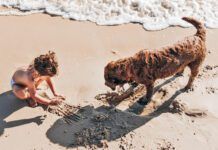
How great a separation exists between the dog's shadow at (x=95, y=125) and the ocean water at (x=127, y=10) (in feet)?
6.61

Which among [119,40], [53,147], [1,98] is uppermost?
[119,40]

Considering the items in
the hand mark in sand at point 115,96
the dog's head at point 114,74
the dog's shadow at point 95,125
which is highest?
the dog's head at point 114,74

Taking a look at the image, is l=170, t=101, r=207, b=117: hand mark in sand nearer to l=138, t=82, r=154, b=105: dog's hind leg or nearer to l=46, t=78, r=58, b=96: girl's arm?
l=138, t=82, r=154, b=105: dog's hind leg

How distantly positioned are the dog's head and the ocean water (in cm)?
193

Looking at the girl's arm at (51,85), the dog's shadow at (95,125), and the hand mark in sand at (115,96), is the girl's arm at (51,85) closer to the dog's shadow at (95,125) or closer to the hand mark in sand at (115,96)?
the dog's shadow at (95,125)

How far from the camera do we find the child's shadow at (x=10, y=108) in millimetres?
5671

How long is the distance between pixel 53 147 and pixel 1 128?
2.57ft

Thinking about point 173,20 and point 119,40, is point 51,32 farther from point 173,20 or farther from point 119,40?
point 173,20

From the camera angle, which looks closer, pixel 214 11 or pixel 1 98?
pixel 1 98

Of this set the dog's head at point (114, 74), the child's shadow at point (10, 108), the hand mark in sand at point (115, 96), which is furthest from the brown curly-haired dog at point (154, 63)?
the child's shadow at point (10, 108)

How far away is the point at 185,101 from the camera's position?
602 centimetres

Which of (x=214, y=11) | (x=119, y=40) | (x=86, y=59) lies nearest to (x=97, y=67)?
(x=86, y=59)

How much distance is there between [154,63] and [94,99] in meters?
1.08

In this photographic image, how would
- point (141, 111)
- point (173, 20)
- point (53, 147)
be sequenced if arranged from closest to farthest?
point (53, 147)
point (141, 111)
point (173, 20)
